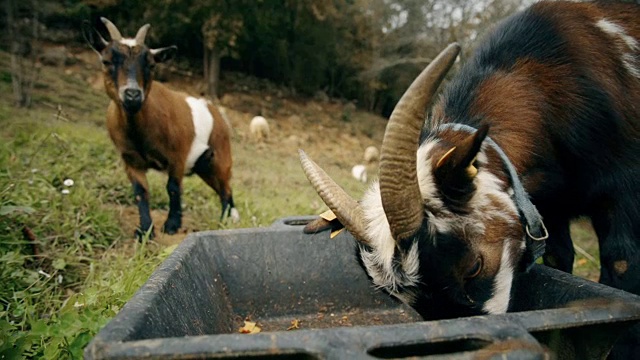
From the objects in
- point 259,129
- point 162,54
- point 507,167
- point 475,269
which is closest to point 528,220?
point 507,167

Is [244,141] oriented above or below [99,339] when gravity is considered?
below

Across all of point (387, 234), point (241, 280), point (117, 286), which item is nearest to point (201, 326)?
point (241, 280)

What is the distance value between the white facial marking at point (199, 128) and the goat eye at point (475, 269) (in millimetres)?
4479

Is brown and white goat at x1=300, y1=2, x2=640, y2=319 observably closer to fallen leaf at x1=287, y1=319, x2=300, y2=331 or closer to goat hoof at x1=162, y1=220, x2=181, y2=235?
fallen leaf at x1=287, y1=319, x2=300, y2=331

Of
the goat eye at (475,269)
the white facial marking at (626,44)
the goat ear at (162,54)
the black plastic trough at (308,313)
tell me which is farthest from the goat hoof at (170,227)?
the white facial marking at (626,44)

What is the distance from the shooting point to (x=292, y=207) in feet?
21.4

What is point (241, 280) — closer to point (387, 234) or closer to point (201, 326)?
point (201, 326)

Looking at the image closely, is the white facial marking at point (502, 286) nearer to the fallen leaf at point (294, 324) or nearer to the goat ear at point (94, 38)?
the fallen leaf at point (294, 324)

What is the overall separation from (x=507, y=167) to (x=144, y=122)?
3961 millimetres

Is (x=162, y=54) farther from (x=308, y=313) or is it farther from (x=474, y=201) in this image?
(x=474, y=201)

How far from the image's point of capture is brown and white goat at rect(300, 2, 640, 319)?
1943 millimetres

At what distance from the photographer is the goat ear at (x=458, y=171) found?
6.04 ft

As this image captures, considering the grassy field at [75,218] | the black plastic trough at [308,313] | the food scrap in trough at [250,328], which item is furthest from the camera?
the grassy field at [75,218]

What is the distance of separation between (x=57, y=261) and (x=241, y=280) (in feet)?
4.78
